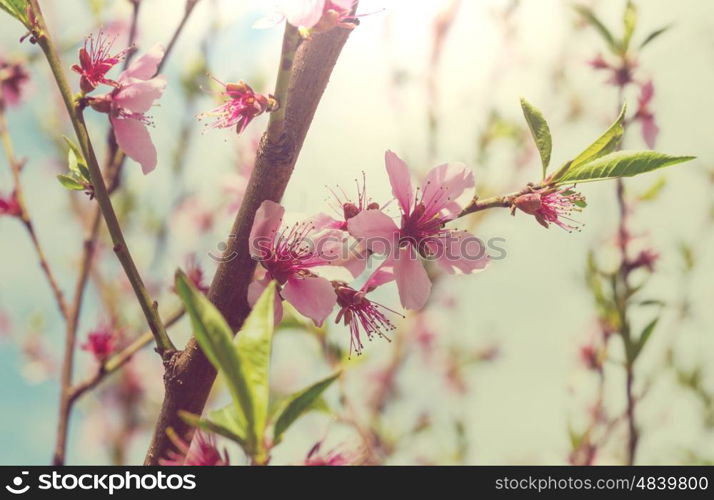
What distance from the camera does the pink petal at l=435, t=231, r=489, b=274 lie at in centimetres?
88

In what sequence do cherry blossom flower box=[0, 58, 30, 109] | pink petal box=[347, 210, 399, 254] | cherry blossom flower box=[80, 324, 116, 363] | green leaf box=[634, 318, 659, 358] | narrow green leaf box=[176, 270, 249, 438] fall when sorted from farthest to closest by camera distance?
cherry blossom flower box=[0, 58, 30, 109] < cherry blossom flower box=[80, 324, 116, 363] < green leaf box=[634, 318, 659, 358] < pink petal box=[347, 210, 399, 254] < narrow green leaf box=[176, 270, 249, 438]

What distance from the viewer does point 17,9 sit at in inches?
30.1

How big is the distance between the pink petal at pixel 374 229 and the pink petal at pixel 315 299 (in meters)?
0.08

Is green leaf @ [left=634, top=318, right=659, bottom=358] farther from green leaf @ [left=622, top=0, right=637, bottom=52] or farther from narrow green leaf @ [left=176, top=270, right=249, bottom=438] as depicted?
narrow green leaf @ [left=176, top=270, right=249, bottom=438]

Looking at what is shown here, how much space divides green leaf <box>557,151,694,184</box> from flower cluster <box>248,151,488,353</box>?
186 millimetres

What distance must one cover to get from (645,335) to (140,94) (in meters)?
1.08

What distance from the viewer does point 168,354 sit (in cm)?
75

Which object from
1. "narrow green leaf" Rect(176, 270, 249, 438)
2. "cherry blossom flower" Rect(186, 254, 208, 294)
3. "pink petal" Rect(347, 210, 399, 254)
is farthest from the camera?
"cherry blossom flower" Rect(186, 254, 208, 294)

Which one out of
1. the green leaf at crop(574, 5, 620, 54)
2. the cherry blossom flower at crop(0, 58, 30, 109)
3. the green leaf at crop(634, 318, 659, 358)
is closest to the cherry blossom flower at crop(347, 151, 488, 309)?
the green leaf at crop(634, 318, 659, 358)

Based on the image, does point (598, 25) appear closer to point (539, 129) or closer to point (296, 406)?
point (539, 129)

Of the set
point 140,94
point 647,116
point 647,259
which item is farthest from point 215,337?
point 647,259

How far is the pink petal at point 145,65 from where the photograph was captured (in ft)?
2.90
